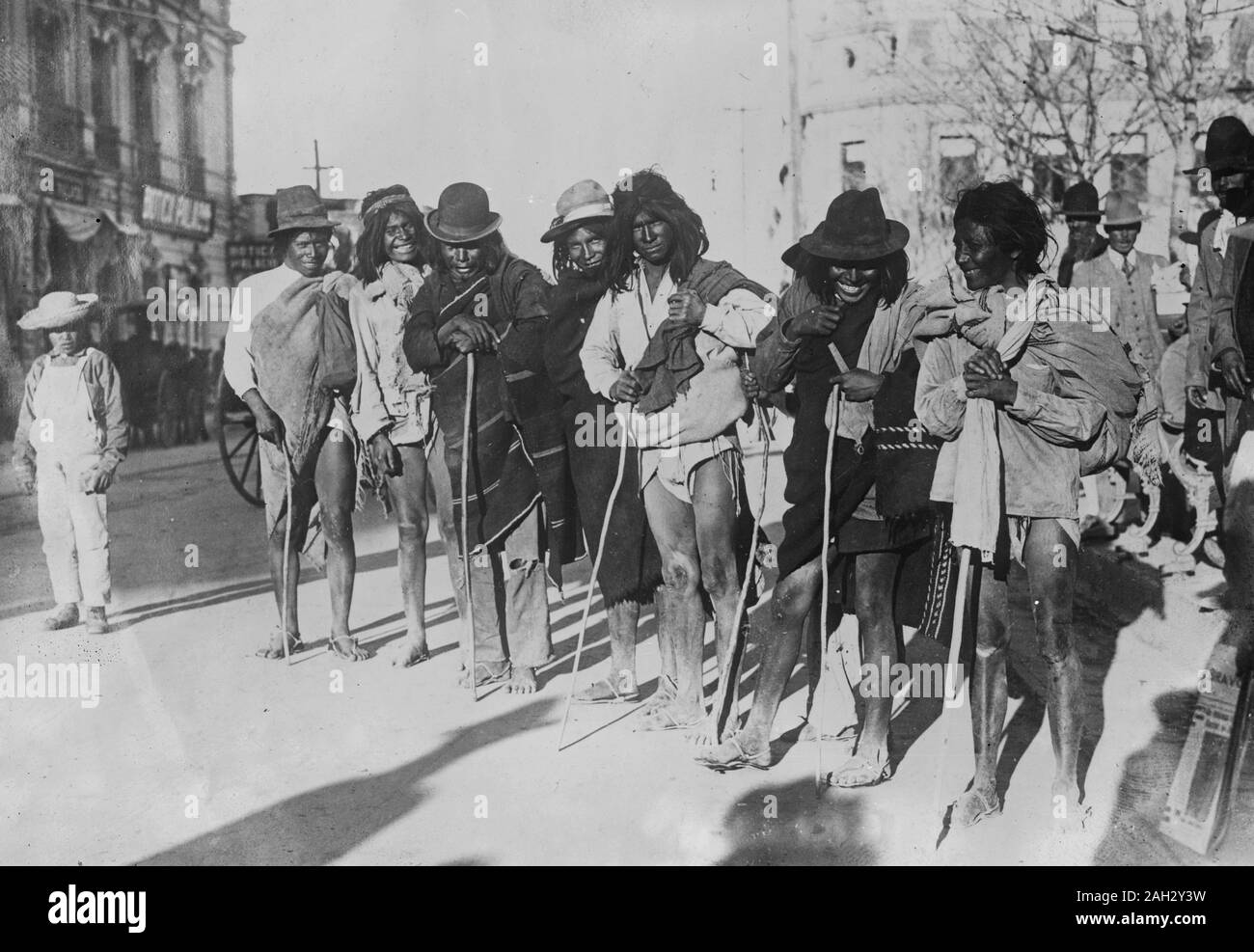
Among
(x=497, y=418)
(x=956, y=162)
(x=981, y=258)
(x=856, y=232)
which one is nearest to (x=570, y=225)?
(x=497, y=418)

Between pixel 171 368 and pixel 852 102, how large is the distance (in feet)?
16.7

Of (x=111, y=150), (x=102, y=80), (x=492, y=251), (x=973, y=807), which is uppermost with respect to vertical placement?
Answer: (x=102, y=80)

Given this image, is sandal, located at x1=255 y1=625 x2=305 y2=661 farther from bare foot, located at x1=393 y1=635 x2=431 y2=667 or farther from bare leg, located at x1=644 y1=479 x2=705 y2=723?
bare leg, located at x1=644 y1=479 x2=705 y2=723

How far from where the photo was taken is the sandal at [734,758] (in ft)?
16.2

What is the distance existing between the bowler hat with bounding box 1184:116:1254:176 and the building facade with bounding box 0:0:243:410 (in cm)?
425

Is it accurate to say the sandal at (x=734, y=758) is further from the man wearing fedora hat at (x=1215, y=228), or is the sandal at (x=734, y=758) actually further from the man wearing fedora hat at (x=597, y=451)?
the man wearing fedora hat at (x=1215, y=228)

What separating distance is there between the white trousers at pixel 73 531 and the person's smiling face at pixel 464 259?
1.99m

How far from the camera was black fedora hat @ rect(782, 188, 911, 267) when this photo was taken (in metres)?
4.75

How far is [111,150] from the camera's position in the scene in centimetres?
807

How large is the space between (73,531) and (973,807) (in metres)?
4.33

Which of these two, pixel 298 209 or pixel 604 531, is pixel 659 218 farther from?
pixel 298 209

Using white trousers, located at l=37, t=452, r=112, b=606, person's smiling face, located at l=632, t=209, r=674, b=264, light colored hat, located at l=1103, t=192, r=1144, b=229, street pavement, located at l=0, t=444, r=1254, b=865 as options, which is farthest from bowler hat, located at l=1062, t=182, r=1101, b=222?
white trousers, located at l=37, t=452, r=112, b=606

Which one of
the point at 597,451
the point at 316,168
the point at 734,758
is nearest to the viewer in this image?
the point at 734,758

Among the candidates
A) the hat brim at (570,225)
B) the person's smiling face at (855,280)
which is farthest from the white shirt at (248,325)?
the person's smiling face at (855,280)
